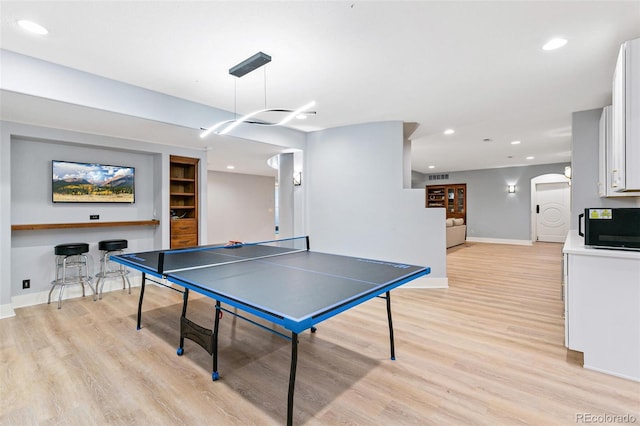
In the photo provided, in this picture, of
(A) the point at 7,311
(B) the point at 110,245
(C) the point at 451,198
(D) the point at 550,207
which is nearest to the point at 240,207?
(B) the point at 110,245

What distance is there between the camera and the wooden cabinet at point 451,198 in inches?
430

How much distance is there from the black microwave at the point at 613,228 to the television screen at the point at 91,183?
18.8ft

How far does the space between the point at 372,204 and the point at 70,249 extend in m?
4.26

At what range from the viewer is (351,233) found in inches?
200

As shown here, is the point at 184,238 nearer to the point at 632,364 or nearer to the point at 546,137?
the point at 632,364

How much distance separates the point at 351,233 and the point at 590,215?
315 centimetres

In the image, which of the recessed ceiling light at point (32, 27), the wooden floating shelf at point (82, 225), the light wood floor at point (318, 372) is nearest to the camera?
the light wood floor at point (318, 372)

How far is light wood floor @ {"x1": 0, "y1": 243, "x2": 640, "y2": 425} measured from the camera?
1847 mm

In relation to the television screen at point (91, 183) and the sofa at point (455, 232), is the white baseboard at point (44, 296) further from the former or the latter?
the sofa at point (455, 232)

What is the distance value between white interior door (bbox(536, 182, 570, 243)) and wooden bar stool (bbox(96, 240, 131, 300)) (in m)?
11.5

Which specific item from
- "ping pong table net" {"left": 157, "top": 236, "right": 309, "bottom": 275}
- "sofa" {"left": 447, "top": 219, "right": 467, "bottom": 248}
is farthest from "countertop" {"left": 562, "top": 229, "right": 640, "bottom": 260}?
"sofa" {"left": 447, "top": 219, "right": 467, "bottom": 248}

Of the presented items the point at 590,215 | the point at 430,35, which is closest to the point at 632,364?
the point at 590,215

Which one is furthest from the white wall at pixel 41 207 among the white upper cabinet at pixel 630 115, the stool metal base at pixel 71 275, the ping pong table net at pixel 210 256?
the white upper cabinet at pixel 630 115

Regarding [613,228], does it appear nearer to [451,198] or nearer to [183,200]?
[183,200]
